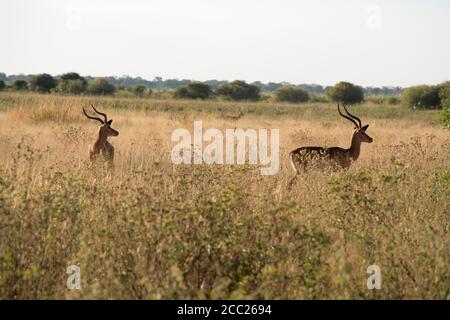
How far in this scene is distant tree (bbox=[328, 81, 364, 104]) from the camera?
179ft

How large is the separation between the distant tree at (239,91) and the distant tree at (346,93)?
24.1ft

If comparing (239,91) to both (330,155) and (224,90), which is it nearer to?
(224,90)

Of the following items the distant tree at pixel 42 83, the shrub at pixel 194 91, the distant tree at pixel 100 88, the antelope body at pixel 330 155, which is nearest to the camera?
the antelope body at pixel 330 155

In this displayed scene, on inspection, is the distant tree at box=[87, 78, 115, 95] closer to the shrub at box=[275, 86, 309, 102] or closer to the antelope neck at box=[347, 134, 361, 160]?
the shrub at box=[275, 86, 309, 102]

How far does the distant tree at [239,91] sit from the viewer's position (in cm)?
5619

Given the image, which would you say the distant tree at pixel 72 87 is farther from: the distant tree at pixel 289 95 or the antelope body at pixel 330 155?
the antelope body at pixel 330 155

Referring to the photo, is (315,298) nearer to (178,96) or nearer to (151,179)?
(151,179)

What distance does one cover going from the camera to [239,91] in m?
56.4

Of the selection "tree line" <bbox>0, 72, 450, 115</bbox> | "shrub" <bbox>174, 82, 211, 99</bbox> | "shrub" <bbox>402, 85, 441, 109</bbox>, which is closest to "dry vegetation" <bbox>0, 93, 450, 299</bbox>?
"tree line" <bbox>0, 72, 450, 115</bbox>

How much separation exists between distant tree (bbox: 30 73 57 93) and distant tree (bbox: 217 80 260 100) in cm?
1552

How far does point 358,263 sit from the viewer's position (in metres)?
4.83

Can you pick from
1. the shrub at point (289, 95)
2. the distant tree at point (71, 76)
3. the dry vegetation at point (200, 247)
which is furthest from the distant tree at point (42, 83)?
the dry vegetation at point (200, 247)
